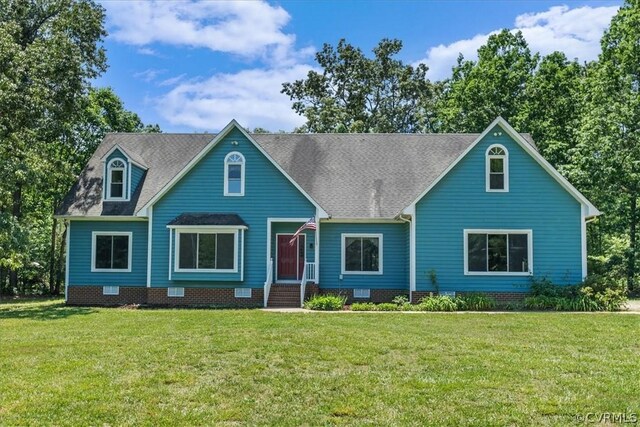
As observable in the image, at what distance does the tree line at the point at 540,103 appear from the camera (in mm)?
27578

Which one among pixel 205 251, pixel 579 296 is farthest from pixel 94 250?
pixel 579 296

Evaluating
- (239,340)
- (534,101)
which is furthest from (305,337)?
(534,101)

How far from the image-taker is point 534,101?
32844 mm

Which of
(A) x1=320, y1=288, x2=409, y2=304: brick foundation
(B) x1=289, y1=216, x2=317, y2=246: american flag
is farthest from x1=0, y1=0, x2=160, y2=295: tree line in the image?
(A) x1=320, y1=288, x2=409, y2=304: brick foundation

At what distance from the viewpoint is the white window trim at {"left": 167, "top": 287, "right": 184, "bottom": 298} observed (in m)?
19.6

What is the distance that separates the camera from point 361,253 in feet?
67.4

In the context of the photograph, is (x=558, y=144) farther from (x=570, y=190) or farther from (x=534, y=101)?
(x=570, y=190)

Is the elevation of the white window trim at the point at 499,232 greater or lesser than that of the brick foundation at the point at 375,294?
greater

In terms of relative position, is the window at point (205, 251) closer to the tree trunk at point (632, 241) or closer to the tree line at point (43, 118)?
the tree line at point (43, 118)

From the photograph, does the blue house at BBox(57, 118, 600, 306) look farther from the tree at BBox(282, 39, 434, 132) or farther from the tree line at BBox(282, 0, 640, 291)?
the tree at BBox(282, 39, 434, 132)

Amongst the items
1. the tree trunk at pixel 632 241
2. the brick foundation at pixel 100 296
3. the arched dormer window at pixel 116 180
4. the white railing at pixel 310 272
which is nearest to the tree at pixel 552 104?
the tree trunk at pixel 632 241

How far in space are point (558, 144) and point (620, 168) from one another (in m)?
4.18

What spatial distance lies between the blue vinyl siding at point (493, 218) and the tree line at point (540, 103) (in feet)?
33.1

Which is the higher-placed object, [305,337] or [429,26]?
[429,26]
